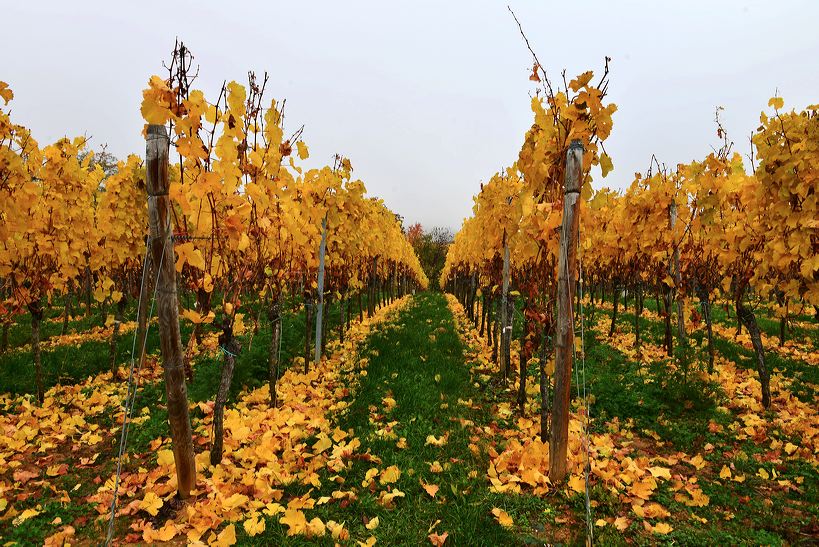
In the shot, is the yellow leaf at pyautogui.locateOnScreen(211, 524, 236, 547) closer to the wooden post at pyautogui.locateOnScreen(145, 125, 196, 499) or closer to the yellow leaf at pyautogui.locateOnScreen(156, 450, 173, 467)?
the wooden post at pyautogui.locateOnScreen(145, 125, 196, 499)

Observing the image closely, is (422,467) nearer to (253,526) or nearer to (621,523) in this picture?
(253,526)

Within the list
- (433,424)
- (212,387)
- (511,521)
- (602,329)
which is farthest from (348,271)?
(511,521)

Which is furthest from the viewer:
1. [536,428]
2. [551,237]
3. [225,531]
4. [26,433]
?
[536,428]

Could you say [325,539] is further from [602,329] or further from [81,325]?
[81,325]

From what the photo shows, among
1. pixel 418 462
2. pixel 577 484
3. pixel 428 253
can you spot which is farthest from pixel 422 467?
pixel 428 253

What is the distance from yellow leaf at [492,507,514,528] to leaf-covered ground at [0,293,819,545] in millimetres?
14

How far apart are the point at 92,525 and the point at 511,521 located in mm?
3249

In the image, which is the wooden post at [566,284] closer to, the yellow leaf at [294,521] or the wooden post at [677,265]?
the yellow leaf at [294,521]

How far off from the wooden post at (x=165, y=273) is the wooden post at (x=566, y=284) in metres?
3.07

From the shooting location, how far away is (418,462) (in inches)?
155

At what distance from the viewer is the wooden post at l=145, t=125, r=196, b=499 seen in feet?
9.73

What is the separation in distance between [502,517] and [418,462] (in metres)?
1.12

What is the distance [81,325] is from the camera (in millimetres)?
11844

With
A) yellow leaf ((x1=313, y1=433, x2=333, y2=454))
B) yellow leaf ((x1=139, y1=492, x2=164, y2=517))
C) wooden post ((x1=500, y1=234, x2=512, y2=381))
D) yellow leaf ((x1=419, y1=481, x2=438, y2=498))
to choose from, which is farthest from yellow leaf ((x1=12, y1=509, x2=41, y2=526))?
wooden post ((x1=500, y1=234, x2=512, y2=381))
